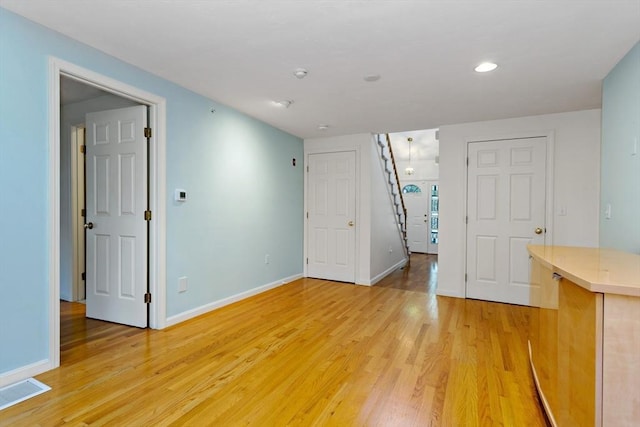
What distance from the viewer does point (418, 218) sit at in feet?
29.6

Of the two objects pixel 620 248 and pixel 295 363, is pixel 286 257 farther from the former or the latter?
pixel 620 248

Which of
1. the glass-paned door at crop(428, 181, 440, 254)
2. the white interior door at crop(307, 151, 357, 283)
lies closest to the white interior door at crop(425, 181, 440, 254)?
the glass-paned door at crop(428, 181, 440, 254)

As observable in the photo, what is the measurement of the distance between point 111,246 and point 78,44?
1.81 metres

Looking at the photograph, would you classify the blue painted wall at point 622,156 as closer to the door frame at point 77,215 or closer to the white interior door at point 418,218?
the door frame at point 77,215

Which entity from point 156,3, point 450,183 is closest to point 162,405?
point 156,3

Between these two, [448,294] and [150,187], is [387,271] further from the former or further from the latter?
[150,187]

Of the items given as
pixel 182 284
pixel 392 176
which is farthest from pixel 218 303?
pixel 392 176

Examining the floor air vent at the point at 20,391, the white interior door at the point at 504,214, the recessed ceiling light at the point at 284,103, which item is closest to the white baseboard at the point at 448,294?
the white interior door at the point at 504,214

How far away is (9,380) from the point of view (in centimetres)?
202

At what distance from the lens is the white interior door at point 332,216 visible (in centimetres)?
513

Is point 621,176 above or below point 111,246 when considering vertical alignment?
above

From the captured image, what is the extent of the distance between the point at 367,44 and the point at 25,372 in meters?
3.21

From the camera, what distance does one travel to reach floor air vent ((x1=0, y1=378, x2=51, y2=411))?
187 cm

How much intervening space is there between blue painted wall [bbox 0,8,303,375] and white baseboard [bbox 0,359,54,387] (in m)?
0.03
